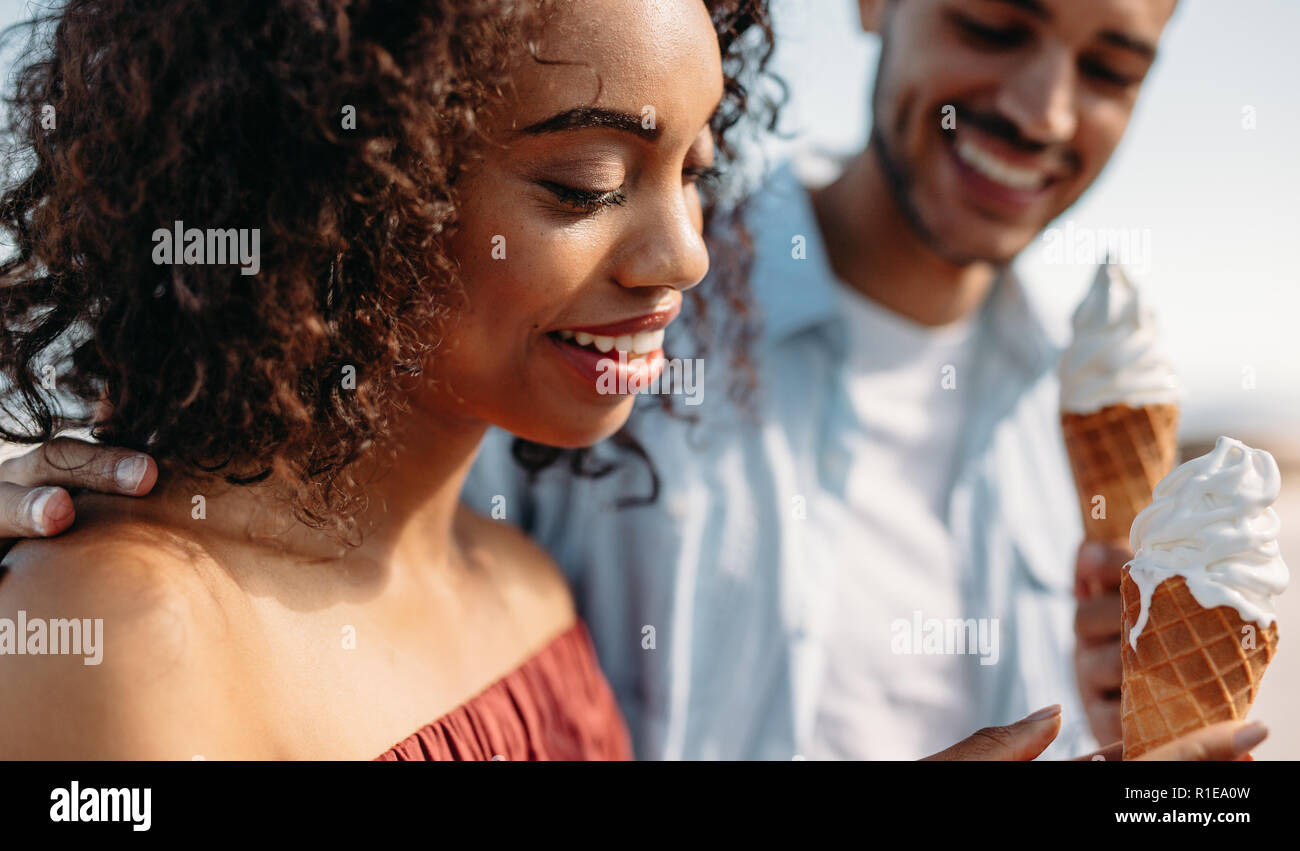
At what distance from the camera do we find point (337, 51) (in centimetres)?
138

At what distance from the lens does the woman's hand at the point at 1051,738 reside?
4.76ft

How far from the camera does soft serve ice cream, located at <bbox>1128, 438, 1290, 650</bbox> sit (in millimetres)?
1528

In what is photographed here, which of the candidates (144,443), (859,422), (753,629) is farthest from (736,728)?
(144,443)

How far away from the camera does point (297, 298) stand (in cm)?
146

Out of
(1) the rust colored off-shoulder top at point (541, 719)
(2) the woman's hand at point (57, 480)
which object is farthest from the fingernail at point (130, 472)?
(1) the rust colored off-shoulder top at point (541, 719)

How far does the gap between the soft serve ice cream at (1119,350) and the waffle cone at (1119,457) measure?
3 cm

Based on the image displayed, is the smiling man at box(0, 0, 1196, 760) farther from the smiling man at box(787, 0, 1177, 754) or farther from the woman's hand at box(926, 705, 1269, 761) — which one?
the woman's hand at box(926, 705, 1269, 761)

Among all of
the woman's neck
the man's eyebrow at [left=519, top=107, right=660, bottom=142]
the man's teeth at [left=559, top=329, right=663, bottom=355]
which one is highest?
the man's eyebrow at [left=519, top=107, right=660, bottom=142]

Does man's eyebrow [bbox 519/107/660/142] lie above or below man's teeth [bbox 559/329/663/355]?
above

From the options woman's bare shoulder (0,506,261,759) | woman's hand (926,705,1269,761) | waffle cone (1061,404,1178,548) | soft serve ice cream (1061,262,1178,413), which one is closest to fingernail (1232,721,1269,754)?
woman's hand (926,705,1269,761)

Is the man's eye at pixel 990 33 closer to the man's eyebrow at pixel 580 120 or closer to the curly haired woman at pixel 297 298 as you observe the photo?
the curly haired woman at pixel 297 298

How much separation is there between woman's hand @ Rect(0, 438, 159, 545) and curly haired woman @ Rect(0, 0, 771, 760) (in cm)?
3

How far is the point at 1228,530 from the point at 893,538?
143 centimetres
